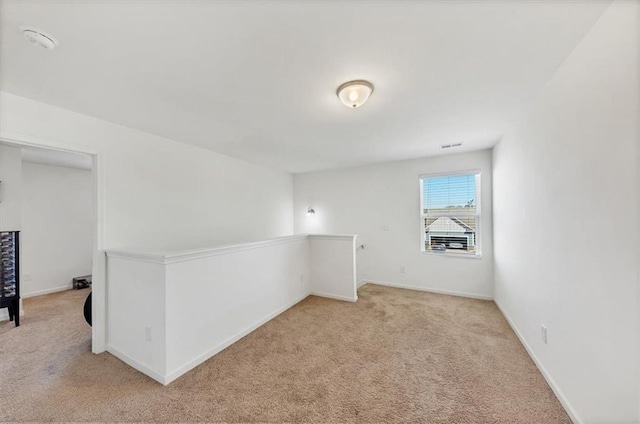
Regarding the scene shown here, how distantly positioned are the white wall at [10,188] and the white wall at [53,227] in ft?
2.59

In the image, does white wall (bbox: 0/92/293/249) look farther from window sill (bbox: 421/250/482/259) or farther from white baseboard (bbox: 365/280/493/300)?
window sill (bbox: 421/250/482/259)

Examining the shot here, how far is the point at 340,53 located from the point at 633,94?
1444mm

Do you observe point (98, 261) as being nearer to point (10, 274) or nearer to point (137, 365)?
point (137, 365)

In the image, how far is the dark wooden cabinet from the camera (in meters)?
3.05

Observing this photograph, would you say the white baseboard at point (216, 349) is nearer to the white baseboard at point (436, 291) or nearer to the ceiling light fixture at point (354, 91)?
the white baseboard at point (436, 291)

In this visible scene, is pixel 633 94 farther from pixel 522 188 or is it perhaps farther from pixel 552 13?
pixel 522 188

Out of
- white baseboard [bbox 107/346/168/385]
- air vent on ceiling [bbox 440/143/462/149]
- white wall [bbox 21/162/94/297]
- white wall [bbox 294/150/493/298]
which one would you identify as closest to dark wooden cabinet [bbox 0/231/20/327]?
white wall [bbox 21/162/94/297]

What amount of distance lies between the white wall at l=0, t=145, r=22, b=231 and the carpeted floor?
1404 millimetres

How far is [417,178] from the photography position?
14.4 ft

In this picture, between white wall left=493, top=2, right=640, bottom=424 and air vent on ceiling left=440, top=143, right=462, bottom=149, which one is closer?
white wall left=493, top=2, right=640, bottom=424

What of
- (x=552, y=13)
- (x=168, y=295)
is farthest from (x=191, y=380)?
(x=552, y=13)

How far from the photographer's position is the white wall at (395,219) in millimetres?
3906

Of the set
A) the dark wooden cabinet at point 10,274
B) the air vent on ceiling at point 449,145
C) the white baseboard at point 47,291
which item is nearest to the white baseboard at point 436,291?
the air vent on ceiling at point 449,145

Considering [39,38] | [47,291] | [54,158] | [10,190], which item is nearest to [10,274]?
[10,190]
